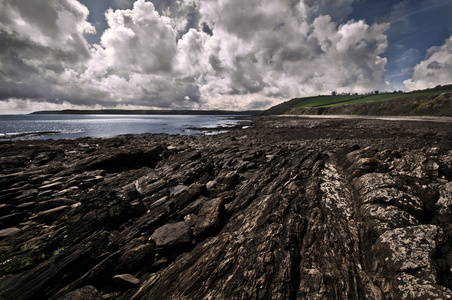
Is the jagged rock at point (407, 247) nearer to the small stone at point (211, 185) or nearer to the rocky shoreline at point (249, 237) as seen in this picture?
the rocky shoreline at point (249, 237)

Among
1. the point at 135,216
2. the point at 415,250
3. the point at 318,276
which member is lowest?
the point at 135,216

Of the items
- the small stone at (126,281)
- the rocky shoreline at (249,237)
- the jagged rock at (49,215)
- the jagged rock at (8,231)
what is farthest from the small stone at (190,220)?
the jagged rock at (8,231)

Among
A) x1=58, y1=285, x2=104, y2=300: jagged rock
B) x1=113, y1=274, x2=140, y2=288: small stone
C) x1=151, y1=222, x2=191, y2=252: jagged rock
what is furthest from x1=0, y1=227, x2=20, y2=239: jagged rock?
x1=151, y1=222, x2=191, y2=252: jagged rock

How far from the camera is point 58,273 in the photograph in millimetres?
6488

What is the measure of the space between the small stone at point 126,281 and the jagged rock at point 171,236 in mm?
1428

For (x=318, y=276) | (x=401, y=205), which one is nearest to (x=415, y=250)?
(x=401, y=205)

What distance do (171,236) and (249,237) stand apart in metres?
3.97

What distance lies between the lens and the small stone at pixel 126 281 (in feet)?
21.5

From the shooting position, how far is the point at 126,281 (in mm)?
6578

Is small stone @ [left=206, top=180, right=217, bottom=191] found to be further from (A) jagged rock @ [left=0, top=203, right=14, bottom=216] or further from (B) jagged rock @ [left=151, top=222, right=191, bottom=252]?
(A) jagged rock @ [left=0, top=203, right=14, bottom=216]

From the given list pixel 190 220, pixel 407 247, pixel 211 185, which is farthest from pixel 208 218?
pixel 407 247

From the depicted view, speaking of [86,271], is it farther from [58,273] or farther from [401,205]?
[401,205]

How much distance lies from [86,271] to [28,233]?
5.53 m

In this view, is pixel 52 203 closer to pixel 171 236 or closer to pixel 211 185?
pixel 171 236
